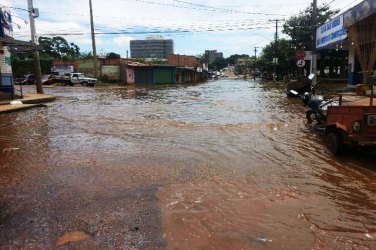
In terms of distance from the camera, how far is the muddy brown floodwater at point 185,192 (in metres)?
4.17

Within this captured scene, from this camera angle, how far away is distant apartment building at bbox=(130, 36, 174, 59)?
3036 inches

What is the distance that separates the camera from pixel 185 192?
18.4ft

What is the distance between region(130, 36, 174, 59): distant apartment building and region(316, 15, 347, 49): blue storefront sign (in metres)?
49.9

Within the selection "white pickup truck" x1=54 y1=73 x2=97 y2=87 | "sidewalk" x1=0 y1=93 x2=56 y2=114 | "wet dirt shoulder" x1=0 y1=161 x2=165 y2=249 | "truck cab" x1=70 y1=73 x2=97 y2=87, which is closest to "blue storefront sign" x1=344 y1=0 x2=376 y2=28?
"wet dirt shoulder" x1=0 y1=161 x2=165 y2=249

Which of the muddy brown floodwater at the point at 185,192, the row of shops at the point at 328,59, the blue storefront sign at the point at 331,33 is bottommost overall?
the muddy brown floodwater at the point at 185,192

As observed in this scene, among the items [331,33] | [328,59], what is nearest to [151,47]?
[328,59]

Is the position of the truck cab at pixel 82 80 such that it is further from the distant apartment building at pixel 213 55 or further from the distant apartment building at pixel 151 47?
the distant apartment building at pixel 213 55

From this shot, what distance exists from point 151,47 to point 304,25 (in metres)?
42.6

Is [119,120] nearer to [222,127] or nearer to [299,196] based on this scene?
[222,127]

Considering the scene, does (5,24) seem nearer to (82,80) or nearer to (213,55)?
(82,80)

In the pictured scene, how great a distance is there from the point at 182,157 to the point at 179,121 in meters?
5.45

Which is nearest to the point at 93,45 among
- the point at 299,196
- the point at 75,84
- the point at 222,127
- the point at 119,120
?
the point at 75,84

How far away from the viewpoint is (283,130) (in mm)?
11203

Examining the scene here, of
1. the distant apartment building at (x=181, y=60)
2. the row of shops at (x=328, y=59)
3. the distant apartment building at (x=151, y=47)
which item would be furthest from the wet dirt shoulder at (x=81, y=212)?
the distant apartment building at (x=151, y=47)
